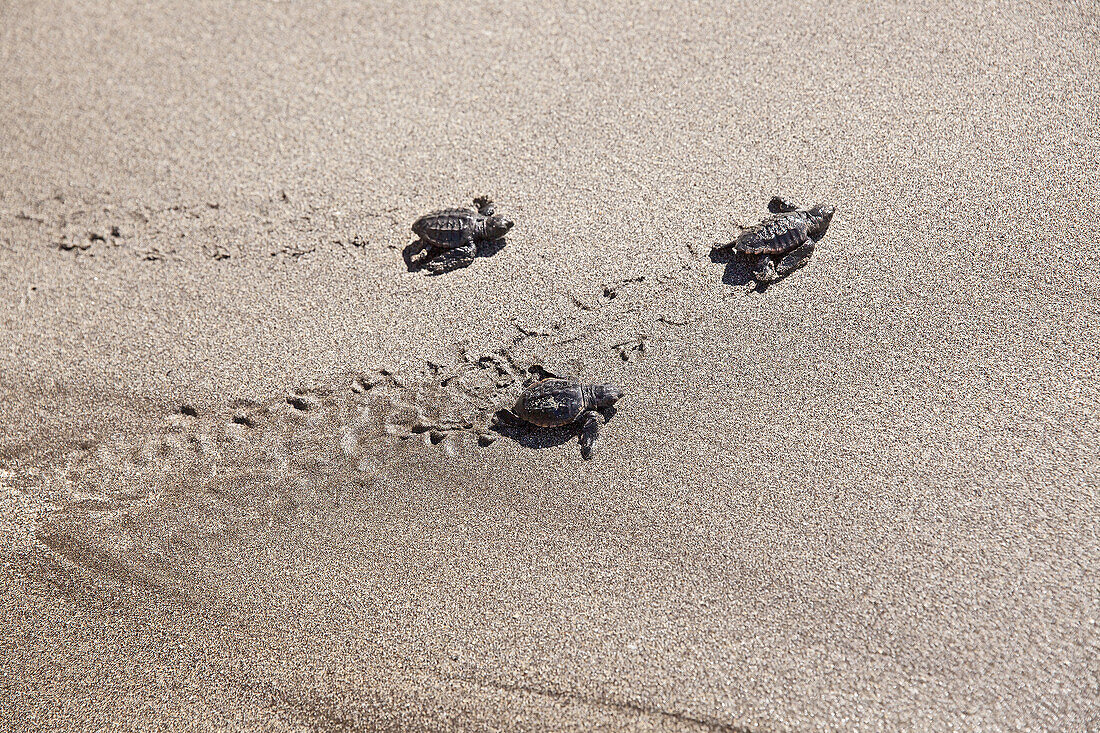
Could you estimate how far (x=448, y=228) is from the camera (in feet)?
14.5

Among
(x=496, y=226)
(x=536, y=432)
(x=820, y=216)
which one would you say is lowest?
(x=536, y=432)

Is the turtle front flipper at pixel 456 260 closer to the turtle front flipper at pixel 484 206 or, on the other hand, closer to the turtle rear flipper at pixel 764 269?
the turtle front flipper at pixel 484 206

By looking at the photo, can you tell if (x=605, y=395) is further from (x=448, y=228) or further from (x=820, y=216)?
(x=820, y=216)

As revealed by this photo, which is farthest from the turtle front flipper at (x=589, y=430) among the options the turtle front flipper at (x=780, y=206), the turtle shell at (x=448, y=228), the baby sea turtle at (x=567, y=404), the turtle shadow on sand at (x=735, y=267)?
the turtle front flipper at (x=780, y=206)

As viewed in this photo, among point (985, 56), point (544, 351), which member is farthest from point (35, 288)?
point (985, 56)

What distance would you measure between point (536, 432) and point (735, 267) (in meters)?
1.52

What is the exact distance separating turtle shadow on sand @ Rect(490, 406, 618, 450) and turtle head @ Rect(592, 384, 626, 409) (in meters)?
0.06

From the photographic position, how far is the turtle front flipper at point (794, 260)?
421cm

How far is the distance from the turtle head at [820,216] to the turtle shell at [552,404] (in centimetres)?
174

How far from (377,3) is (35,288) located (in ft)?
10.7

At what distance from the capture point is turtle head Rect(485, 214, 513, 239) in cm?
443

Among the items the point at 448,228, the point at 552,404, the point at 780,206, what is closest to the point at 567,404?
the point at 552,404

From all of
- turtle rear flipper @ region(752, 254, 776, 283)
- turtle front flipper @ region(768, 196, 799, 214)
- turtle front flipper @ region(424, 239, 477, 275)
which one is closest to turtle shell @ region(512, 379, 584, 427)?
turtle front flipper @ region(424, 239, 477, 275)

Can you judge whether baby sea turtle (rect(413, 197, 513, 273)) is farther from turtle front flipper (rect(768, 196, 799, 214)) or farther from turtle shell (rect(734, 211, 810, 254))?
turtle front flipper (rect(768, 196, 799, 214))
